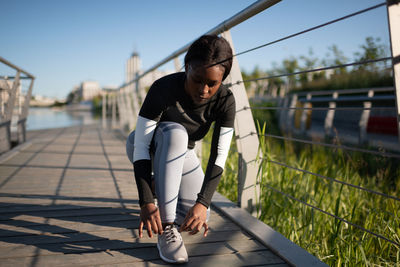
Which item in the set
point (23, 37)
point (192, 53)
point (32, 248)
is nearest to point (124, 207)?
point (32, 248)

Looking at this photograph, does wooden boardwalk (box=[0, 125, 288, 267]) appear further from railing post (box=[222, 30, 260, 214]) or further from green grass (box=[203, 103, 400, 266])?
green grass (box=[203, 103, 400, 266])

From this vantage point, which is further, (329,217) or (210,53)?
(329,217)

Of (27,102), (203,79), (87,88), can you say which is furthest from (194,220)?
(87,88)

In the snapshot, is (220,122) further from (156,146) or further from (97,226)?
(97,226)

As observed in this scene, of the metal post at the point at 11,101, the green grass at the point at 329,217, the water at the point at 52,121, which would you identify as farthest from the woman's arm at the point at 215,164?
the water at the point at 52,121

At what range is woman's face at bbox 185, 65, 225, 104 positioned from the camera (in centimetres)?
110

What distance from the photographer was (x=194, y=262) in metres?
1.13

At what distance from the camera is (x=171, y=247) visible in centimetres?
112

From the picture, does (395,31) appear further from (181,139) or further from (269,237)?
(269,237)

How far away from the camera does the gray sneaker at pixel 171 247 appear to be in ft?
3.59

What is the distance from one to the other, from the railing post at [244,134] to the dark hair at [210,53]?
445mm

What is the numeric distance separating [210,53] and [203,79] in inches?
3.7

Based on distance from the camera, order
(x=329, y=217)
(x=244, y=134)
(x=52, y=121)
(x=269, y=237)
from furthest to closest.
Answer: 1. (x=52, y=121)
2. (x=329, y=217)
3. (x=244, y=134)
4. (x=269, y=237)

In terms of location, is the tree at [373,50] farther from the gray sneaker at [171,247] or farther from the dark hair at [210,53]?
the gray sneaker at [171,247]
